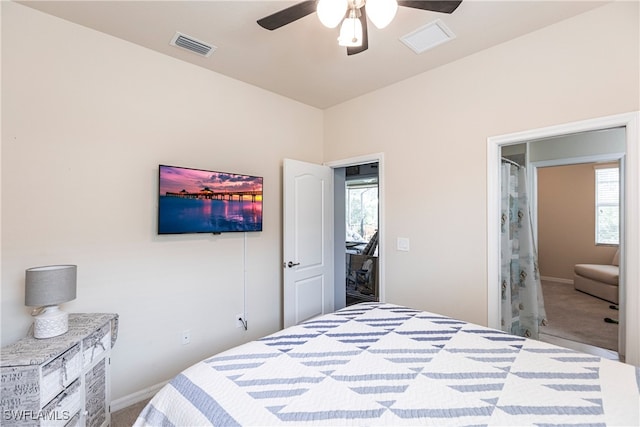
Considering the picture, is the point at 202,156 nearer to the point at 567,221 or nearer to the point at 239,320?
the point at 239,320

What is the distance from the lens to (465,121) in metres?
2.44

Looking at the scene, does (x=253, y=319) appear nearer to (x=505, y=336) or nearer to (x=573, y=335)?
(x=505, y=336)

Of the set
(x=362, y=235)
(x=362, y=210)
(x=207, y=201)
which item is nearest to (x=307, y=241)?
(x=207, y=201)

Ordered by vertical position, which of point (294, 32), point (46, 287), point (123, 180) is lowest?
point (46, 287)

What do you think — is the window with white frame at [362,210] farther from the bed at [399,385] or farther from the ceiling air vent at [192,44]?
the bed at [399,385]

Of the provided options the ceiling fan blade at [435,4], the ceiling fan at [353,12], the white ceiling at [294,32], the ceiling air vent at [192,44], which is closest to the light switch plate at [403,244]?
the white ceiling at [294,32]

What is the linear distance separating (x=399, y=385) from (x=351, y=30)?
66.2 inches

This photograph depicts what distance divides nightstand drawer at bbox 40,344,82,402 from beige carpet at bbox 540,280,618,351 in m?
4.14

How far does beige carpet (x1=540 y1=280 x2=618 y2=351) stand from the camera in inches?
120

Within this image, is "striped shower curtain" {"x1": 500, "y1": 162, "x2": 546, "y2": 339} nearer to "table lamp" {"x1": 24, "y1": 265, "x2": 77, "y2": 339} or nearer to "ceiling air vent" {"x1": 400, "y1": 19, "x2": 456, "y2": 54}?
"ceiling air vent" {"x1": 400, "y1": 19, "x2": 456, "y2": 54}

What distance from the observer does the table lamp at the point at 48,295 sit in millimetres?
1525

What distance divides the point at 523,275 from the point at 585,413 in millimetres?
2374

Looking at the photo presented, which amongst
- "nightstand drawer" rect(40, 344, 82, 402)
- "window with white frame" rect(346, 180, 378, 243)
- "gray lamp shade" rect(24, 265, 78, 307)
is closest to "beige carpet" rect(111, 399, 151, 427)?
"nightstand drawer" rect(40, 344, 82, 402)

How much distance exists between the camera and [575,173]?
530 centimetres
